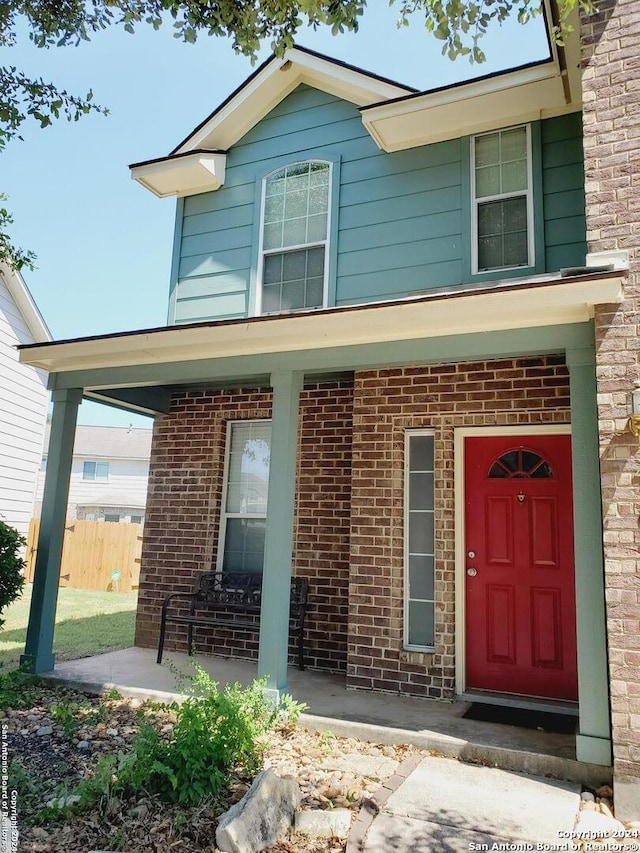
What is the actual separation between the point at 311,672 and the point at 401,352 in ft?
11.5

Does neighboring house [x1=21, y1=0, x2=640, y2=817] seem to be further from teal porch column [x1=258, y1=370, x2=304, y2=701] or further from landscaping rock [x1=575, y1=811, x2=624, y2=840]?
landscaping rock [x1=575, y1=811, x2=624, y2=840]

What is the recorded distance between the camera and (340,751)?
436 cm

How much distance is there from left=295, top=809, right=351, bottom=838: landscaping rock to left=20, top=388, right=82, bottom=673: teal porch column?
3686 millimetres

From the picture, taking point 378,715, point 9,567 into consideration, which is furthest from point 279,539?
point 9,567

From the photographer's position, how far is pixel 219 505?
739 cm

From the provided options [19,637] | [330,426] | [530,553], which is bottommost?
[19,637]

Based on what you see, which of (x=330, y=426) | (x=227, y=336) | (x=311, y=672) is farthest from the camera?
(x=330, y=426)

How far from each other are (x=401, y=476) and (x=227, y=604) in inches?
92.8

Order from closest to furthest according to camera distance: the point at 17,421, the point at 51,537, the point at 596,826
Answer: the point at 596,826
the point at 51,537
the point at 17,421

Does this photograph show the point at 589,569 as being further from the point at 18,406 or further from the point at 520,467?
the point at 18,406

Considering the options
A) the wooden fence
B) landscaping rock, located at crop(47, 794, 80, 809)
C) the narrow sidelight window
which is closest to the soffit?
the narrow sidelight window

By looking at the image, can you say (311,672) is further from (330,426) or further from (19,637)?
(19,637)

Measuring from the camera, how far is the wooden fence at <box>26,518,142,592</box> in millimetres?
15828

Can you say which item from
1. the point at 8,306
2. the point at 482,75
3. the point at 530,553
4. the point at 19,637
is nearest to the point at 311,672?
the point at 530,553
